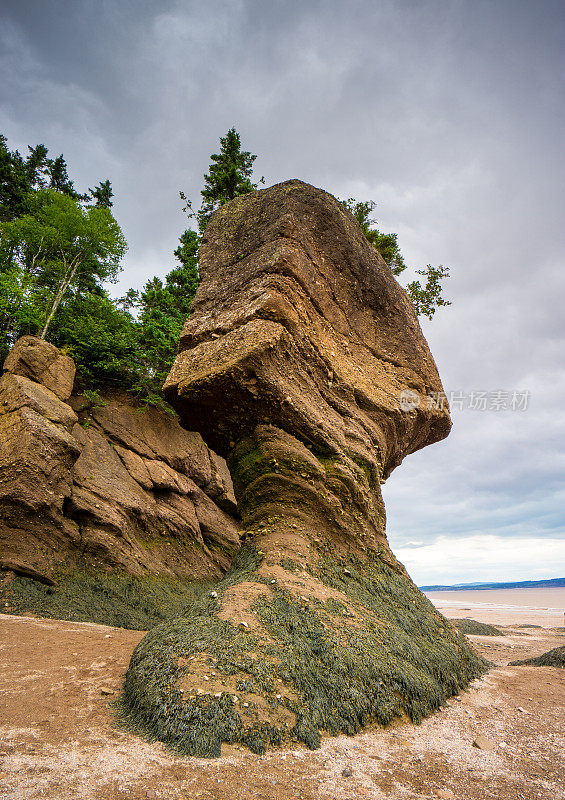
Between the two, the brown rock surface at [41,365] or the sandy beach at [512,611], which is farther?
the sandy beach at [512,611]

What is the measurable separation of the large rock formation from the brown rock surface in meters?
6.40

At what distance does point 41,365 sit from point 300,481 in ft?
29.9

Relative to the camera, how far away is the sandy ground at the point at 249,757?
89.7 inches

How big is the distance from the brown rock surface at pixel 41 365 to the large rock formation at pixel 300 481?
6402 millimetres

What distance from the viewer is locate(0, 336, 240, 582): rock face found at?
8.61 meters

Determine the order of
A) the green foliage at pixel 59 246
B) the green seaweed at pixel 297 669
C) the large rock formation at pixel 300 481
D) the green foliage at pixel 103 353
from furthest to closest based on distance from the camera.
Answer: the green foliage at pixel 59 246 → the green foliage at pixel 103 353 → the large rock formation at pixel 300 481 → the green seaweed at pixel 297 669

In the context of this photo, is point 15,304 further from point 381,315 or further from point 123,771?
point 123,771

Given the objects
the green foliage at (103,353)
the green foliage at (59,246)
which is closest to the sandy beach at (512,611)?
the green foliage at (103,353)

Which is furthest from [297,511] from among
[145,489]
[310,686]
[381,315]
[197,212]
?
[197,212]

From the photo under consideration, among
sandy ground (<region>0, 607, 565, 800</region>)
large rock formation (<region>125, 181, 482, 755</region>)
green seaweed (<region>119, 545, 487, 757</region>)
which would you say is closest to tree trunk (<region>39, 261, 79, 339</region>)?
large rock formation (<region>125, 181, 482, 755</region>)

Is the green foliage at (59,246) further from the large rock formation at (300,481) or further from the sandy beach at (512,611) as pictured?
the sandy beach at (512,611)

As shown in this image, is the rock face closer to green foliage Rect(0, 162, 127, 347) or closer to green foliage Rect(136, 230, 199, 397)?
green foliage Rect(136, 230, 199, 397)

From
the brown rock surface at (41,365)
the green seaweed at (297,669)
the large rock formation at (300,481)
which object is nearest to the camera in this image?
the green seaweed at (297,669)

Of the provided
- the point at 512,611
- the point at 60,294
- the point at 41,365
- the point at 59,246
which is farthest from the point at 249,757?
the point at 512,611
